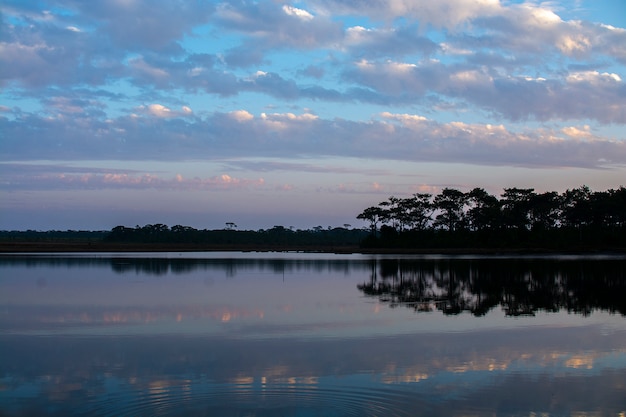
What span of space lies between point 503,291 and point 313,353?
15.4 m

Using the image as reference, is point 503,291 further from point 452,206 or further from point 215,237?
point 215,237

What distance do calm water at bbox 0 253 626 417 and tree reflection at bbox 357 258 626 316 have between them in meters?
0.16

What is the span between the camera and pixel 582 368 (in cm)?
1142

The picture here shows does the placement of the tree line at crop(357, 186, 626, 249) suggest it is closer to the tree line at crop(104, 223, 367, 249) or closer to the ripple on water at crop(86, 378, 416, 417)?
the tree line at crop(104, 223, 367, 249)

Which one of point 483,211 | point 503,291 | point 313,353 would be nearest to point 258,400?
point 313,353

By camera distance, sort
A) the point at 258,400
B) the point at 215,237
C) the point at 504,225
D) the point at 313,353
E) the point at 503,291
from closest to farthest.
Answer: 1. the point at 258,400
2. the point at 313,353
3. the point at 503,291
4. the point at 504,225
5. the point at 215,237

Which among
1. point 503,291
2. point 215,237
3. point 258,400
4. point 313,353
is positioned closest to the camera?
point 258,400

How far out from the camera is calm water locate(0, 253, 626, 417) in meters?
9.09

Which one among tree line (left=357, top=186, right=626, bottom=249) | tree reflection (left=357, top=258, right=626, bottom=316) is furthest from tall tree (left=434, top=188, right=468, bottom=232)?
tree reflection (left=357, top=258, right=626, bottom=316)

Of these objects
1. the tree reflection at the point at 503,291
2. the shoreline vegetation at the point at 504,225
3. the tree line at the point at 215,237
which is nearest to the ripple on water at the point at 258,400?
the tree reflection at the point at 503,291

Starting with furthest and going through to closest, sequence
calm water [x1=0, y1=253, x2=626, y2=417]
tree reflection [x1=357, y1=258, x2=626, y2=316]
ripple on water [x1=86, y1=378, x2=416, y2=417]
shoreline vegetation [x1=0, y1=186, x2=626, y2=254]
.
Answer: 1. shoreline vegetation [x1=0, y1=186, x2=626, y2=254]
2. tree reflection [x1=357, y1=258, x2=626, y2=316]
3. calm water [x1=0, y1=253, x2=626, y2=417]
4. ripple on water [x1=86, y1=378, x2=416, y2=417]

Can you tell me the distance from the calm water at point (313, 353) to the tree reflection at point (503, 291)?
16cm

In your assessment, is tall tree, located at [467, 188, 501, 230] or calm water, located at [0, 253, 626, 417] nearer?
calm water, located at [0, 253, 626, 417]

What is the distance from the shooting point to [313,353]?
12766 millimetres
